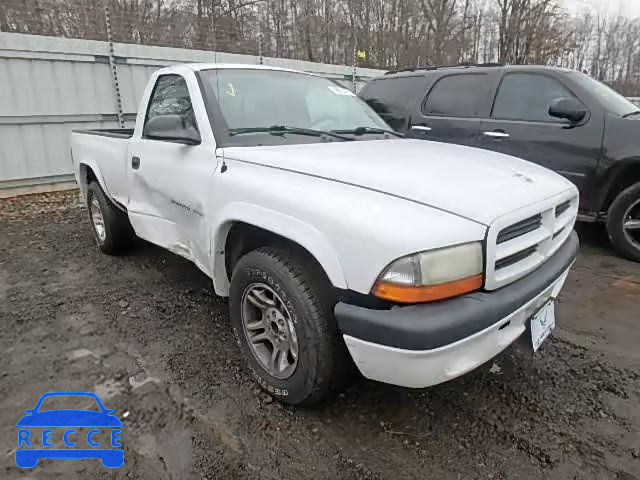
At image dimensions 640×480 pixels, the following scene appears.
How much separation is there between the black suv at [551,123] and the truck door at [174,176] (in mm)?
3188

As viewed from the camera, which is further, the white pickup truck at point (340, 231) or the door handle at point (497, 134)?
the door handle at point (497, 134)

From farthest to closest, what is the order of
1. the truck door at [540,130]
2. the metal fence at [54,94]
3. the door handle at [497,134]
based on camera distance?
1. the metal fence at [54,94]
2. the door handle at [497,134]
3. the truck door at [540,130]

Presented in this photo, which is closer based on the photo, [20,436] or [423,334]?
[423,334]

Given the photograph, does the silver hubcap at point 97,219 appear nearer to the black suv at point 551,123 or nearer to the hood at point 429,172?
the hood at point 429,172

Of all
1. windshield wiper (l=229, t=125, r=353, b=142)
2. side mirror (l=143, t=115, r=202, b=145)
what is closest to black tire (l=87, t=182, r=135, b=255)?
side mirror (l=143, t=115, r=202, b=145)

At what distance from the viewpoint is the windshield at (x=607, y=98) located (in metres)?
4.45

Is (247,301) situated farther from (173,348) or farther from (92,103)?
(92,103)

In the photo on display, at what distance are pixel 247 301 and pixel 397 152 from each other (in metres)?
1.20

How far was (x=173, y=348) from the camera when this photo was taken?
2.88 meters

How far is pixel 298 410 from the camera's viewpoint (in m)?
2.29

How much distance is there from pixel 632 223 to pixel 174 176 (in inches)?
163

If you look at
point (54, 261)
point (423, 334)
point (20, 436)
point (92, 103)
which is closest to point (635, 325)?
point (423, 334)

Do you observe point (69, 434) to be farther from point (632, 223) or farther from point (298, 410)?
point (632, 223)

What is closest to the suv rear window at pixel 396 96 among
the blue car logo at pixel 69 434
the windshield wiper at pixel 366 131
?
the windshield wiper at pixel 366 131
